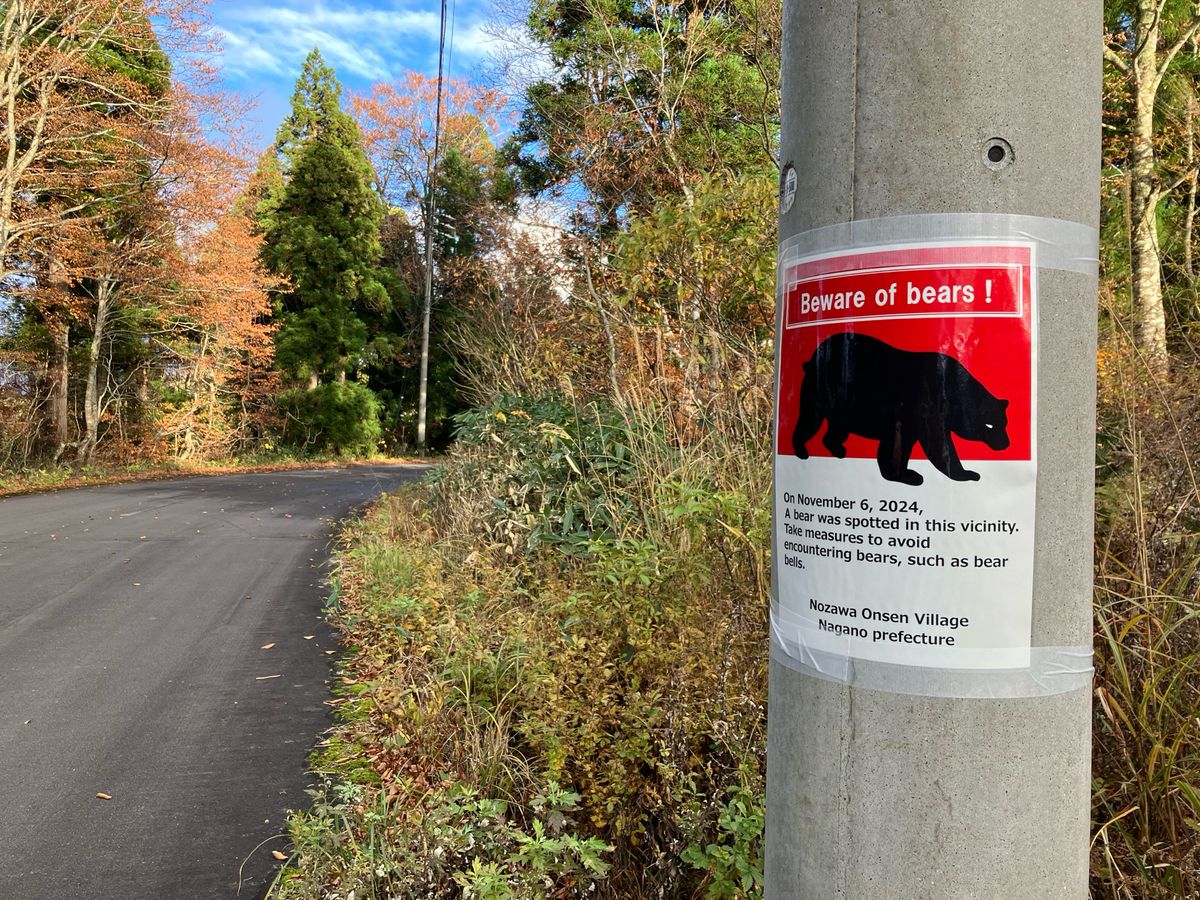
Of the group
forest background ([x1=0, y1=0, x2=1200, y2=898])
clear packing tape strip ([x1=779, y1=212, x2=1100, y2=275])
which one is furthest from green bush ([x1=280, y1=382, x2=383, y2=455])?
clear packing tape strip ([x1=779, y1=212, x2=1100, y2=275])

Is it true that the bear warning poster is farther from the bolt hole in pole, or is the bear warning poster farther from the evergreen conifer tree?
the evergreen conifer tree

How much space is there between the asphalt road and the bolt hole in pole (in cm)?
342

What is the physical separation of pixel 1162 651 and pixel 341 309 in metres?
30.6

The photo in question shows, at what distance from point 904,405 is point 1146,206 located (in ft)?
14.3

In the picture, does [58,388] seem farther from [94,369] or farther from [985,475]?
[985,475]

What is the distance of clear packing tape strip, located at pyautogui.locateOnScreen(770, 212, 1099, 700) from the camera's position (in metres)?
1.23

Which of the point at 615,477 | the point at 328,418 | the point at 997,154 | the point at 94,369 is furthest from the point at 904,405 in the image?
the point at 328,418

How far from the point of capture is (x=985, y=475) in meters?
1.21

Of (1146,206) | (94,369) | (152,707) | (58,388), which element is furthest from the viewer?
(94,369)

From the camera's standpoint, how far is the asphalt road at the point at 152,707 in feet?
11.2

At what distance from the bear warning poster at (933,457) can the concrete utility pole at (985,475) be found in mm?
21

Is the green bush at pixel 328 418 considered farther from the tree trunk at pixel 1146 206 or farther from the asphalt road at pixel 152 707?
the tree trunk at pixel 1146 206

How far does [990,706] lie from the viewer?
48.4 inches

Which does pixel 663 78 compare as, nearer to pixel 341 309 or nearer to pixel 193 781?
pixel 193 781
